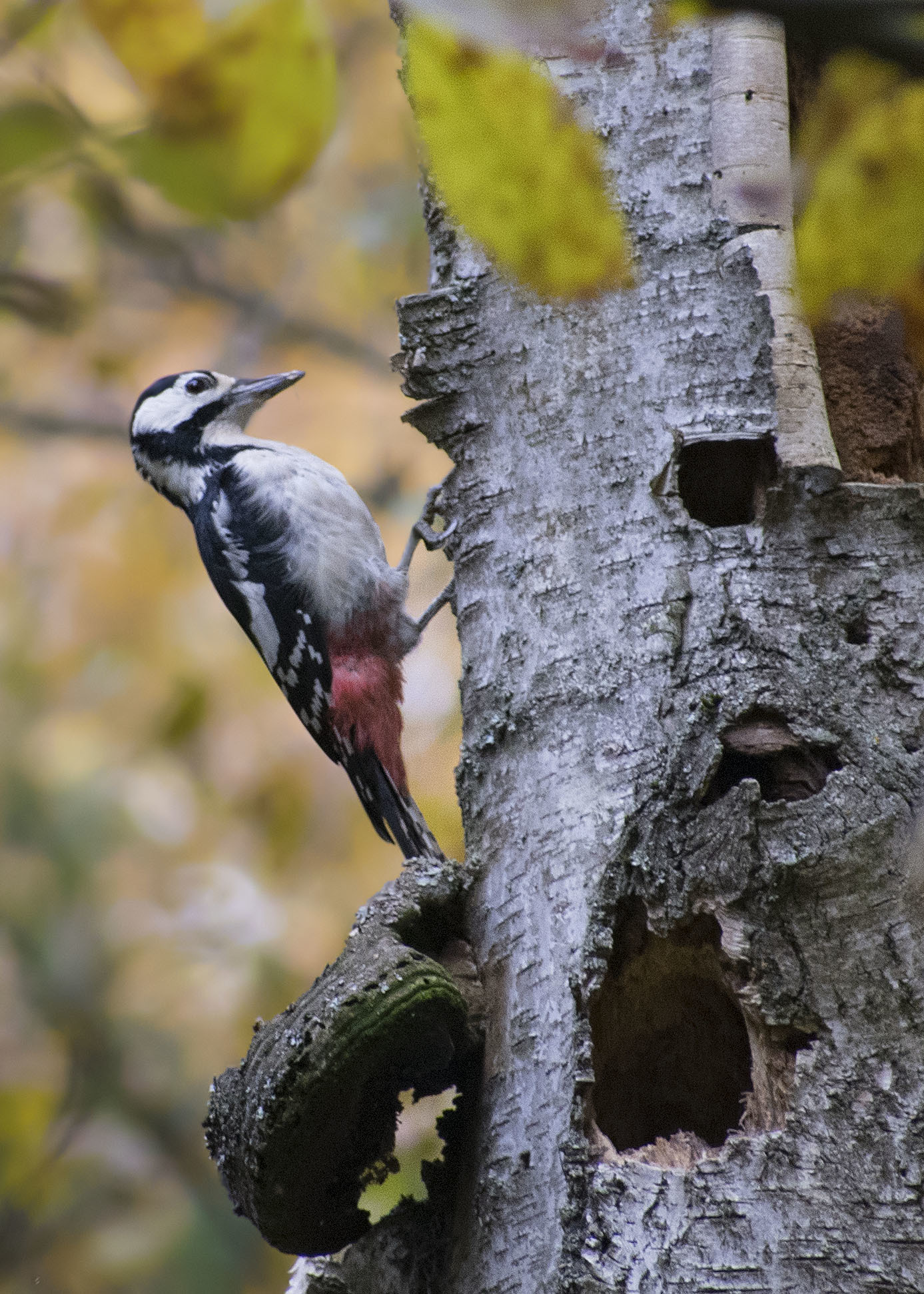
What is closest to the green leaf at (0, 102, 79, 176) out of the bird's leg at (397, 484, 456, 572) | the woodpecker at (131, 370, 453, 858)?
the woodpecker at (131, 370, 453, 858)

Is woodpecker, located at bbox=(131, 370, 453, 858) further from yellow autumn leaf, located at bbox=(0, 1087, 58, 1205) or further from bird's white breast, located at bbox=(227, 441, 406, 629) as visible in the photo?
yellow autumn leaf, located at bbox=(0, 1087, 58, 1205)

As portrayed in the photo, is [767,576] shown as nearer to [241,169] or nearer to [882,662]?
[882,662]

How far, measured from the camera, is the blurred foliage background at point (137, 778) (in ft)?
16.2

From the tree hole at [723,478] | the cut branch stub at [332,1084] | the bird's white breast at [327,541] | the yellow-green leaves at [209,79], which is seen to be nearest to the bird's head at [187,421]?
the bird's white breast at [327,541]

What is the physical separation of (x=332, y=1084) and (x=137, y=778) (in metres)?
3.83

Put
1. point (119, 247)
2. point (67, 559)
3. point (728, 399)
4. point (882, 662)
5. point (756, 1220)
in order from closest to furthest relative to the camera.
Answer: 1. point (756, 1220)
2. point (882, 662)
3. point (728, 399)
4. point (67, 559)
5. point (119, 247)

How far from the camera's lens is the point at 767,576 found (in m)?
1.67

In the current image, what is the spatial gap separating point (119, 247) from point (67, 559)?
146 cm

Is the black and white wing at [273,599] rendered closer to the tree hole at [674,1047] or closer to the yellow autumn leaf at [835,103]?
the tree hole at [674,1047]

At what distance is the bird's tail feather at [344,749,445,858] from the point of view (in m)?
3.09

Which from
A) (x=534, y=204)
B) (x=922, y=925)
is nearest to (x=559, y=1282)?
(x=922, y=925)

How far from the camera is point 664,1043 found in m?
1.65

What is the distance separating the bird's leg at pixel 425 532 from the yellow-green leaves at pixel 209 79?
4.44 feet

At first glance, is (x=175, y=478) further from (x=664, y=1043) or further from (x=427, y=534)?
(x=664, y=1043)
